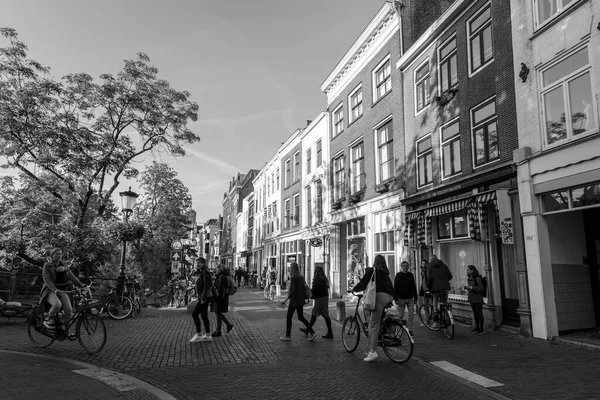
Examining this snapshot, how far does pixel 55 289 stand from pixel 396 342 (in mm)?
6278

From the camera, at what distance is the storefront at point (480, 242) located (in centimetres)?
1071

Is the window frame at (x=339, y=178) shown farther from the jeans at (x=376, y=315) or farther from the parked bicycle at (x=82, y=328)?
the parked bicycle at (x=82, y=328)

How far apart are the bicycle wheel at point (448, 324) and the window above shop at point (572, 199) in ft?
10.4

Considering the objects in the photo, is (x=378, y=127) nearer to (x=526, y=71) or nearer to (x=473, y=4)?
(x=473, y=4)

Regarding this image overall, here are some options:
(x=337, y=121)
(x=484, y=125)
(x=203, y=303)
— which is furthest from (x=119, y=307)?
(x=337, y=121)

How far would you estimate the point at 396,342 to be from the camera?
7.22 m

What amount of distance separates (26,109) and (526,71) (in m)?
13.8

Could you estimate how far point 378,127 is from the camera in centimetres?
1883

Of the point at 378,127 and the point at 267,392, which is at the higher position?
the point at 378,127

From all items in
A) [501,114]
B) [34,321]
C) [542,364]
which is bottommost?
[542,364]

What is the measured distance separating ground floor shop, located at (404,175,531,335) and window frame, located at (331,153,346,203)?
7915 mm

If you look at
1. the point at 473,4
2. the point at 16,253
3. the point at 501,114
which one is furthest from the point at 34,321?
the point at 473,4

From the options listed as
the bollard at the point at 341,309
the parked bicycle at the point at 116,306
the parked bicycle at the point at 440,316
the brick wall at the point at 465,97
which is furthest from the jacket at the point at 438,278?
the parked bicycle at the point at 116,306

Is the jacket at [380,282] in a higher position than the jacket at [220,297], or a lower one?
higher
